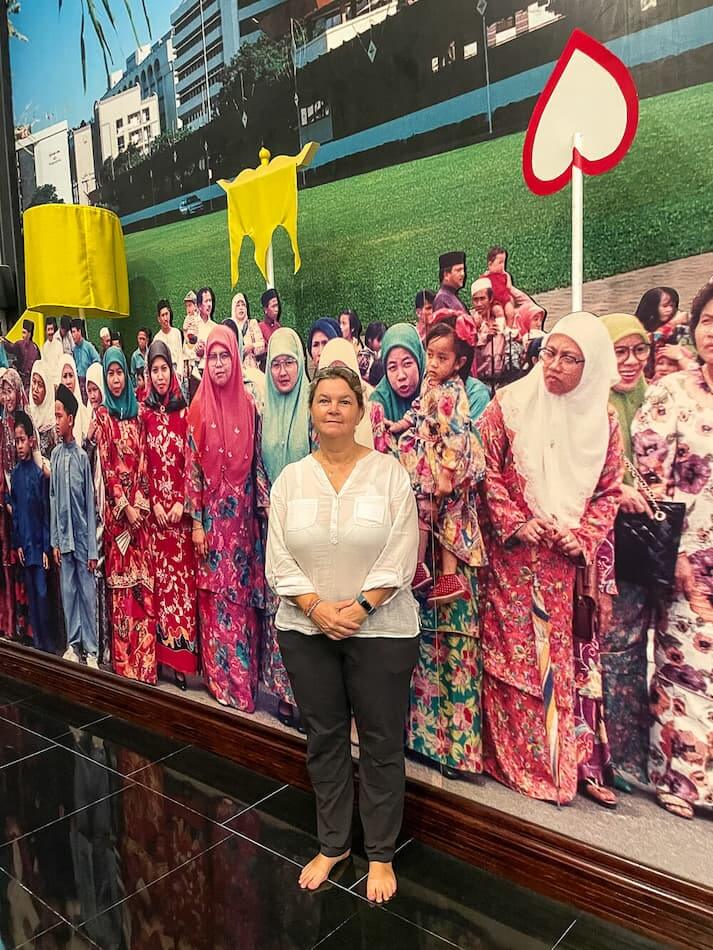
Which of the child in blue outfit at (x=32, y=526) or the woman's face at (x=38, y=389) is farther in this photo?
the child in blue outfit at (x=32, y=526)

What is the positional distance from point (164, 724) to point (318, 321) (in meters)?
1.86

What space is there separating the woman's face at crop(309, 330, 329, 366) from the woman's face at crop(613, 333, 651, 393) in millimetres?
985

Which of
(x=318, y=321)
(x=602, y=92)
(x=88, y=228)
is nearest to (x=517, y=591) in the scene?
(x=318, y=321)

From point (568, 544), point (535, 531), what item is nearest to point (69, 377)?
point (535, 531)

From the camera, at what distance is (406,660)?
6.68 feet

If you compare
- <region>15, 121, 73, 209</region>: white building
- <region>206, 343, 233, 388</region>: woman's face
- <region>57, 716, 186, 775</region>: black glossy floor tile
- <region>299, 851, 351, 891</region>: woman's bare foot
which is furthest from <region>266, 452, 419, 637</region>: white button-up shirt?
<region>15, 121, 73, 209</region>: white building

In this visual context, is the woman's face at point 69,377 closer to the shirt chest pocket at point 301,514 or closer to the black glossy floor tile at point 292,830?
the shirt chest pocket at point 301,514

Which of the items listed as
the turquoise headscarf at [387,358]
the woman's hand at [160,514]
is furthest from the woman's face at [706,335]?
the woman's hand at [160,514]

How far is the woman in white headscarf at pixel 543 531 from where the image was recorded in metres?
1.93

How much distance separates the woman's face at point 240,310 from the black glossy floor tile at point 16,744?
6.50 feet

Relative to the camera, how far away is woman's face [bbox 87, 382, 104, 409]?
3244 mm

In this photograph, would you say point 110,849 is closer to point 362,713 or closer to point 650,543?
point 362,713

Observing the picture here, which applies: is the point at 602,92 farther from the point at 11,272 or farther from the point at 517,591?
the point at 11,272

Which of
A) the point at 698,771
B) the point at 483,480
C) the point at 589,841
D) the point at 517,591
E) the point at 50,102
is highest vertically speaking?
the point at 50,102
